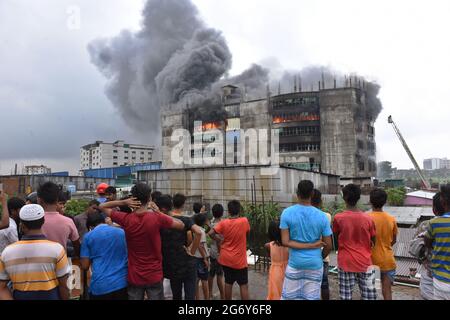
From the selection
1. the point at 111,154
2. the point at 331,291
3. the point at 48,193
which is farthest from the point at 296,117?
the point at 111,154

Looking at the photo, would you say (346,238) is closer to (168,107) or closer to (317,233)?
(317,233)

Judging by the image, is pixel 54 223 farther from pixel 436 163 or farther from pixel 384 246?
pixel 436 163

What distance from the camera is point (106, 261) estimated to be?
3.30 m

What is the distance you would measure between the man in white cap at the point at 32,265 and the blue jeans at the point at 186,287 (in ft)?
4.21

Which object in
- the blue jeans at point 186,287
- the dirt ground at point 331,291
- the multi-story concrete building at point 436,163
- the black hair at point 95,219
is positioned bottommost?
the dirt ground at point 331,291

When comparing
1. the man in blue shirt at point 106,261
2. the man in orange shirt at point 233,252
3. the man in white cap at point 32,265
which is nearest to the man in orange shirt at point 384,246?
the man in orange shirt at point 233,252

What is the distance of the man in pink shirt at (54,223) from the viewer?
11.4 feet

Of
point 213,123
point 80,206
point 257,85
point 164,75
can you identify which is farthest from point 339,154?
point 80,206

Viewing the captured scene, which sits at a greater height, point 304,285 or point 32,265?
point 32,265

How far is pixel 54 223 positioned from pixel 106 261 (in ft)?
2.49

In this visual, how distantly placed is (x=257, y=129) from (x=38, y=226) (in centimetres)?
4591

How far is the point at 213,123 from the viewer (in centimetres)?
5050

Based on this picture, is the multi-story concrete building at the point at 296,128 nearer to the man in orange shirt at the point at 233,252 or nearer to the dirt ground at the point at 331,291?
the dirt ground at the point at 331,291

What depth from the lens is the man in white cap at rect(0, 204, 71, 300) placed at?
2.74m
